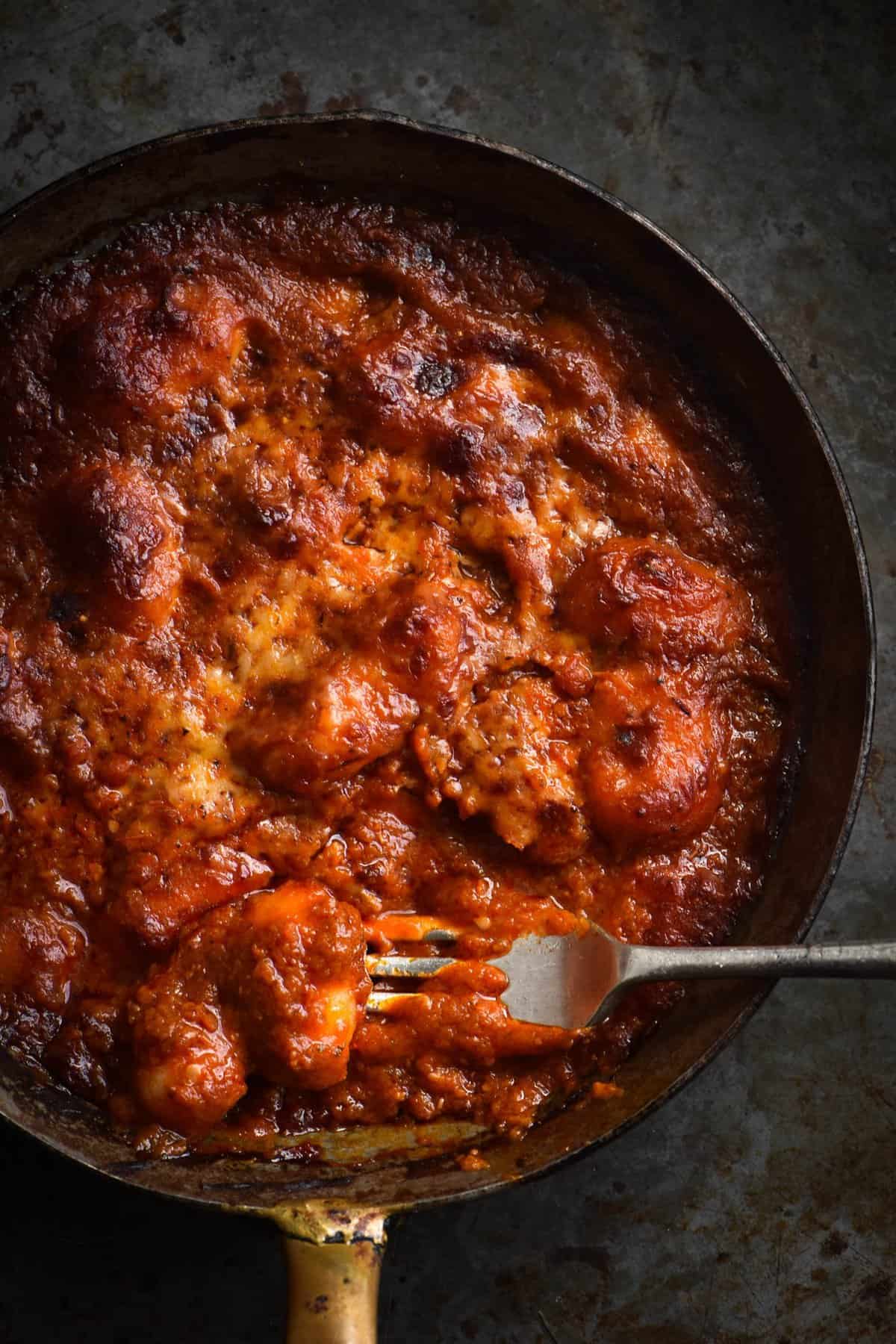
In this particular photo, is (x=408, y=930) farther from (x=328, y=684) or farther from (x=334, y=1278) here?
(x=334, y=1278)

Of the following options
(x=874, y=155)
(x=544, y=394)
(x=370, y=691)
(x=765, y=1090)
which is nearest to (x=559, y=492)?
(x=544, y=394)

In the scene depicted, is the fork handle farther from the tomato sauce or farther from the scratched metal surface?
the scratched metal surface

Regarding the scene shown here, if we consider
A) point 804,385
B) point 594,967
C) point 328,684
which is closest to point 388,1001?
point 594,967

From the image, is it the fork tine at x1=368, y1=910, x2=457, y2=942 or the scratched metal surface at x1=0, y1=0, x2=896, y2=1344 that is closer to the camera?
the fork tine at x1=368, y1=910, x2=457, y2=942

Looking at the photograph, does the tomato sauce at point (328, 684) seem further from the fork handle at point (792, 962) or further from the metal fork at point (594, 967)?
the fork handle at point (792, 962)

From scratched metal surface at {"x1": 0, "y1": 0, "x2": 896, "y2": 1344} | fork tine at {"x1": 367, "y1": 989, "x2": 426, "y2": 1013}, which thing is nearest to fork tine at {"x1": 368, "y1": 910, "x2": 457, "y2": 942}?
fork tine at {"x1": 367, "y1": 989, "x2": 426, "y2": 1013}

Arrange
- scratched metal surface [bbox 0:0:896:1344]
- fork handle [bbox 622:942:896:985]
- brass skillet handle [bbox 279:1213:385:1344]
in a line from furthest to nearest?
1. scratched metal surface [bbox 0:0:896:1344]
2. fork handle [bbox 622:942:896:985]
3. brass skillet handle [bbox 279:1213:385:1344]
